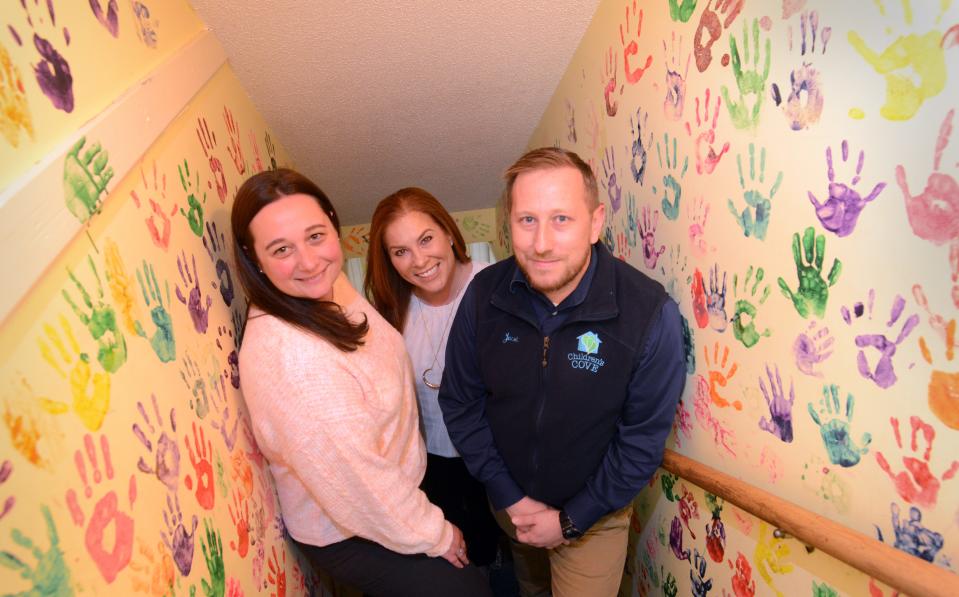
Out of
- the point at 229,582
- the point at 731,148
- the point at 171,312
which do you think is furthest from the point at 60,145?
the point at 731,148

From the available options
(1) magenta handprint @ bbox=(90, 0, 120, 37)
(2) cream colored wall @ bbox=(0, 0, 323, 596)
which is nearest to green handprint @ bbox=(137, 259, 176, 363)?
(2) cream colored wall @ bbox=(0, 0, 323, 596)

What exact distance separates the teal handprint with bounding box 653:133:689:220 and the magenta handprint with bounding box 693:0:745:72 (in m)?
0.21

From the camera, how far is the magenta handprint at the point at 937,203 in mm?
635

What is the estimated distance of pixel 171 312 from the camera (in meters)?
1.10

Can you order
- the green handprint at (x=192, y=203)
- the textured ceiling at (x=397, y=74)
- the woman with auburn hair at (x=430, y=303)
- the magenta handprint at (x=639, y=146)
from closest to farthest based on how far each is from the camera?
the green handprint at (x=192, y=203) < the magenta handprint at (x=639, y=146) < the textured ceiling at (x=397, y=74) < the woman with auburn hair at (x=430, y=303)

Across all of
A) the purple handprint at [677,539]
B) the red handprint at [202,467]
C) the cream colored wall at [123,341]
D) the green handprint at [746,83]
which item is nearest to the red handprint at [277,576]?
the cream colored wall at [123,341]

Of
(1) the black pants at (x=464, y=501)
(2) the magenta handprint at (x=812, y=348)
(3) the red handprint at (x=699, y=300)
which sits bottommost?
(1) the black pants at (x=464, y=501)

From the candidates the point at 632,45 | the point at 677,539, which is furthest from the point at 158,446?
the point at 632,45

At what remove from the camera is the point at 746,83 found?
39.6 inches

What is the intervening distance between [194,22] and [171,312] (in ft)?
3.21

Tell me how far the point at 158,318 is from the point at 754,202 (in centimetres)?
116

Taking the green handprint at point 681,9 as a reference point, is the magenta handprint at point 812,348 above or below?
below

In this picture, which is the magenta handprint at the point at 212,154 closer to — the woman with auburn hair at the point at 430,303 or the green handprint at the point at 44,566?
the woman with auburn hair at the point at 430,303

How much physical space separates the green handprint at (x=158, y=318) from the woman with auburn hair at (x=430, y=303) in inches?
37.7
